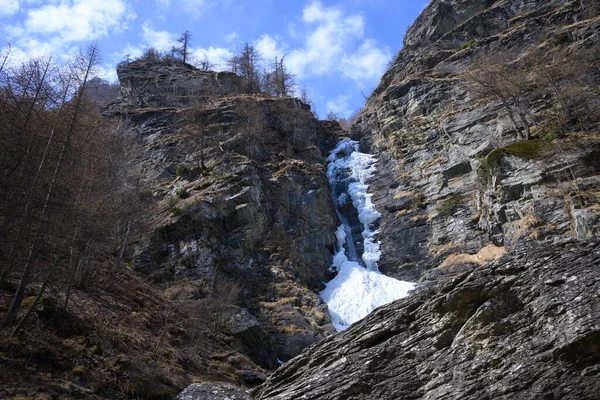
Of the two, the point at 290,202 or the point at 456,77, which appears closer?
the point at 290,202

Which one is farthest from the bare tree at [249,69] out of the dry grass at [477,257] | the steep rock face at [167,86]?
the dry grass at [477,257]

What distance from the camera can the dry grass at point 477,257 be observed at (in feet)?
65.8

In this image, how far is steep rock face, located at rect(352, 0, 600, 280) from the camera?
736 inches

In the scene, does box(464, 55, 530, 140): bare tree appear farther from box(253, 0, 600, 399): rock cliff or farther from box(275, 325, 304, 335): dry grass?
box(275, 325, 304, 335): dry grass

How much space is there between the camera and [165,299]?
59.4 feet

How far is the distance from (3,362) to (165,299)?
9164mm

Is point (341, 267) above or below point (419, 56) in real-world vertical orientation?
below

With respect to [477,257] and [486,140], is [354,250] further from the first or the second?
[486,140]

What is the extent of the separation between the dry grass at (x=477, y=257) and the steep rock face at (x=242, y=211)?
6607mm

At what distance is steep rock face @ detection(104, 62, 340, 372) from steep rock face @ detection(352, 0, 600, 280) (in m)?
4.84

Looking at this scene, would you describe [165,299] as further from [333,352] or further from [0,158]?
[333,352]

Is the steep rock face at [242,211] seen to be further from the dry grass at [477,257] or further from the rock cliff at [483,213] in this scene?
the dry grass at [477,257]

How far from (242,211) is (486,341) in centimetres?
1947

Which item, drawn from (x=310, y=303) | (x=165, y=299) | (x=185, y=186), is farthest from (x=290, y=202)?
(x=165, y=299)
